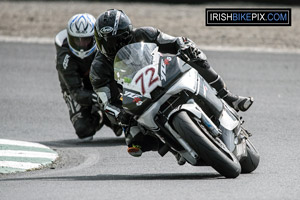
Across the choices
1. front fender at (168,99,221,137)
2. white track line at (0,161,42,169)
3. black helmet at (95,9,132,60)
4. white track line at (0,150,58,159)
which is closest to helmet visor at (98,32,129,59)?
black helmet at (95,9,132,60)

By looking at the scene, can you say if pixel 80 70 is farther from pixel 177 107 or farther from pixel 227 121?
pixel 177 107

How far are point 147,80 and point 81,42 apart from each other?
376 centimetres

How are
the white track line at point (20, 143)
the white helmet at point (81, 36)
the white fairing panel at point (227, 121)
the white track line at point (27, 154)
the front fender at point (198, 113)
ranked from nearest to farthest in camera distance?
1. the front fender at point (198, 113)
2. the white fairing panel at point (227, 121)
3. the white track line at point (27, 154)
4. the white track line at point (20, 143)
5. the white helmet at point (81, 36)

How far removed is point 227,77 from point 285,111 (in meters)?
3.01

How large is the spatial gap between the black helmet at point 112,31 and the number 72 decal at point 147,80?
2.66 ft

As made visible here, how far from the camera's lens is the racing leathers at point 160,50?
7.97 meters

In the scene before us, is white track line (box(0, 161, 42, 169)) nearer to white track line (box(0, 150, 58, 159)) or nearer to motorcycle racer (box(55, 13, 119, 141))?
white track line (box(0, 150, 58, 159))

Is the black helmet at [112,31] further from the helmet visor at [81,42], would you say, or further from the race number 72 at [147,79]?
the helmet visor at [81,42]

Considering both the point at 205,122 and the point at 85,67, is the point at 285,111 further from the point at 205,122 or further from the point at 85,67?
the point at 205,122

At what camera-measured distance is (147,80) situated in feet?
23.0

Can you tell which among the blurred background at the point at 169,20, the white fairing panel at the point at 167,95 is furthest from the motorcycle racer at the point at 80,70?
the blurred background at the point at 169,20

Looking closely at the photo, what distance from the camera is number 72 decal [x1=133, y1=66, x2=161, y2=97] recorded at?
6.99m

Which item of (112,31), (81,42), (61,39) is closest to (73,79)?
(81,42)

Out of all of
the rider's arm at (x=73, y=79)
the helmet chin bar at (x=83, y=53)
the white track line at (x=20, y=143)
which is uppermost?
the helmet chin bar at (x=83, y=53)
